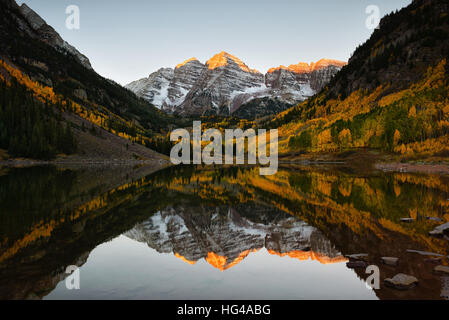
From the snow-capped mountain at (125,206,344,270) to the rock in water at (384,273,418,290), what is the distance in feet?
10.2

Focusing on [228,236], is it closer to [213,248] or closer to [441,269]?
[213,248]

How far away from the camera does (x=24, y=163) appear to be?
115m

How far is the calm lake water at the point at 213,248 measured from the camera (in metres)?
9.72

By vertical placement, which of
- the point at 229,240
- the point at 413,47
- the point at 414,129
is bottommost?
the point at 229,240

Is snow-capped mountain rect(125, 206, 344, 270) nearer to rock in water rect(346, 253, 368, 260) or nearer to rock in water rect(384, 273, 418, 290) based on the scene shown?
rock in water rect(346, 253, 368, 260)

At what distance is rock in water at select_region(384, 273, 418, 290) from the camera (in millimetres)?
9492

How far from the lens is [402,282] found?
9586 millimetres

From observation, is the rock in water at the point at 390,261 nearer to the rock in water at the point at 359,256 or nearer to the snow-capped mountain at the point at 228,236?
the rock in water at the point at 359,256

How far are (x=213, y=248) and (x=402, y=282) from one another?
9.06 meters

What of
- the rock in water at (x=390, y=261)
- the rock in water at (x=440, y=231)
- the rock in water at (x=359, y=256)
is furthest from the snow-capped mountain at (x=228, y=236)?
the rock in water at (x=440, y=231)

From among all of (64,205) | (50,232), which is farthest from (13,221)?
(64,205)

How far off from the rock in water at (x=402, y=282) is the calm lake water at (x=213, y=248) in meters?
0.22
